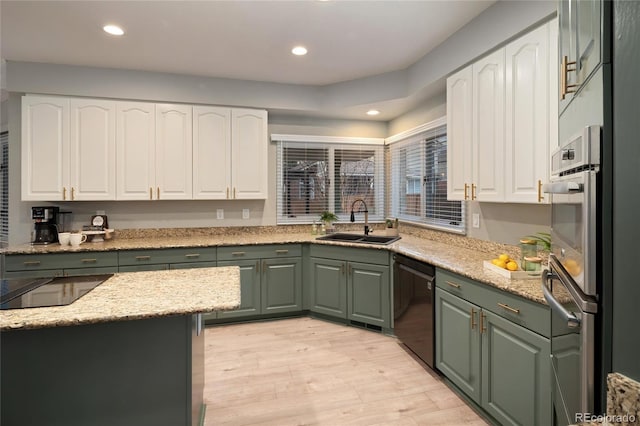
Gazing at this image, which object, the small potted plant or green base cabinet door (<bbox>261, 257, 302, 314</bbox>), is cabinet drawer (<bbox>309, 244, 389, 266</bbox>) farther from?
the small potted plant

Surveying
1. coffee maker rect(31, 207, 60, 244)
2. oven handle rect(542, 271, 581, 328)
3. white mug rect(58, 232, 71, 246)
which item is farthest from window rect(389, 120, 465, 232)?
coffee maker rect(31, 207, 60, 244)

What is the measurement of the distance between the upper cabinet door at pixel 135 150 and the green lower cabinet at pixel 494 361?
3086 mm

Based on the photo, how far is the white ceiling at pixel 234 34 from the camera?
2445 millimetres

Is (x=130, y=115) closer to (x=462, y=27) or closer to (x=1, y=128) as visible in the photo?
(x=1, y=128)

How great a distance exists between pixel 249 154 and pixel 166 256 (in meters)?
1.41

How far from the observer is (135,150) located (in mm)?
3557

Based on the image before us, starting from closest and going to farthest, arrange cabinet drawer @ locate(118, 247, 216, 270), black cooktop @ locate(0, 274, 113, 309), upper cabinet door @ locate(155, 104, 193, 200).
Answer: black cooktop @ locate(0, 274, 113, 309), cabinet drawer @ locate(118, 247, 216, 270), upper cabinet door @ locate(155, 104, 193, 200)

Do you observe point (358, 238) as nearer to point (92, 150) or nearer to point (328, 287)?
point (328, 287)

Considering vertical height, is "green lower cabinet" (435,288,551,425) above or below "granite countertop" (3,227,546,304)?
below

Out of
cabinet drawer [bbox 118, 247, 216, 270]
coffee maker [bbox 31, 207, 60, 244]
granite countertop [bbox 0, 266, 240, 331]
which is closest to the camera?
granite countertop [bbox 0, 266, 240, 331]

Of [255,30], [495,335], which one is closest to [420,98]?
[255,30]

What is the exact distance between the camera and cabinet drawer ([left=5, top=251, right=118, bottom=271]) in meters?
3.07

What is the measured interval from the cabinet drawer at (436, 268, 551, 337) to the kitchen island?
1.41m

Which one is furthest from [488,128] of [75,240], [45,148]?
[45,148]
